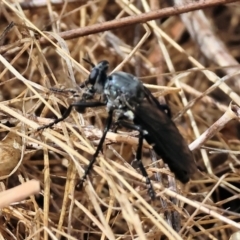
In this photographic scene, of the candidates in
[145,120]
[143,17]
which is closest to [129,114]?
[145,120]

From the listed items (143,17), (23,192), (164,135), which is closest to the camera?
(23,192)

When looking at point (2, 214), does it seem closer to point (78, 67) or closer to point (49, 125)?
→ point (49, 125)

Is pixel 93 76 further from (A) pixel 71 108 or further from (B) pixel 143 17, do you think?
(B) pixel 143 17

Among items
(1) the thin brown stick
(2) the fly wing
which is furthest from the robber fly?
(1) the thin brown stick

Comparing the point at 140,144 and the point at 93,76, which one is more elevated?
the point at 93,76

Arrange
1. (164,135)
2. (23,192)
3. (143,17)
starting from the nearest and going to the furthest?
(23,192) → (164,135) → (143,17)

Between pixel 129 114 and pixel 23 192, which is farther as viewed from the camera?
pixel 129 114

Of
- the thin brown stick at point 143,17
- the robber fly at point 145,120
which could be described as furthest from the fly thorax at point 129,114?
the thin brown stick at point 143,17

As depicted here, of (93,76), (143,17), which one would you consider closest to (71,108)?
(93,76)
